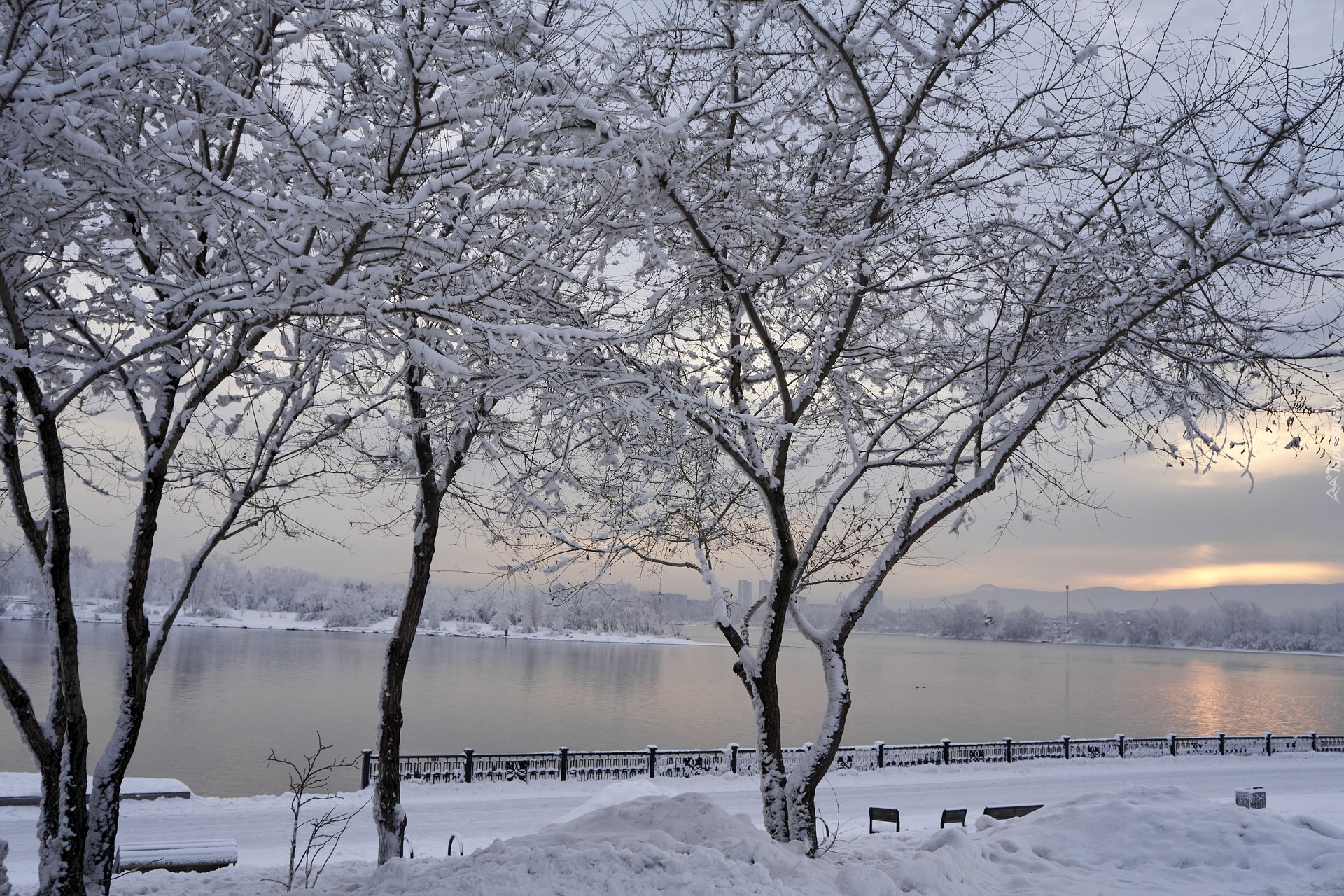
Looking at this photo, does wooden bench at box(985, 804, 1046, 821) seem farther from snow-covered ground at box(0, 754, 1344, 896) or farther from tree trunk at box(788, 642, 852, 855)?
tree trunk at box(788, 642, 852, 855)

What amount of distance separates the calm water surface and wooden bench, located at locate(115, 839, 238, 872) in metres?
10.2

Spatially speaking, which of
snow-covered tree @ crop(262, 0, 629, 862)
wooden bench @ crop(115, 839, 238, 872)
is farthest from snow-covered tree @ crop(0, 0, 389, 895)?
wooden bench @ crop(115, 839, 238, 872)

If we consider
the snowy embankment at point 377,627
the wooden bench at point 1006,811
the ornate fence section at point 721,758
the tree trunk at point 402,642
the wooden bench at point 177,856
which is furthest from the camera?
the snowy embankment at point 377,627

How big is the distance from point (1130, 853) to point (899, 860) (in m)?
2.51

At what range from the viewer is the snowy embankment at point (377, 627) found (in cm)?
10262

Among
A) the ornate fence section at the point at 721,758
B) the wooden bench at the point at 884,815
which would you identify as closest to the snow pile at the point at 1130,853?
the wooden bench at the point at 884,815

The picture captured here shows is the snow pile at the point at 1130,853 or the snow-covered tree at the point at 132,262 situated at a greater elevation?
the snow-covered tree at the point at 132,262

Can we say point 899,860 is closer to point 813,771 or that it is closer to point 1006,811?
point 813,771

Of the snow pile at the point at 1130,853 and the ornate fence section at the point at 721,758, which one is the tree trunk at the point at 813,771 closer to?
the snow pile at the point at 1130,853

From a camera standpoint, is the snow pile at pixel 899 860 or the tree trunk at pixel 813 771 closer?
the snow pile at pixel 899 860

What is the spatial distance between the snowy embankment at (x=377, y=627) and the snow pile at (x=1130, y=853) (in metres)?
92.3

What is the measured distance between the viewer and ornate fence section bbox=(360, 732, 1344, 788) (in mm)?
18406

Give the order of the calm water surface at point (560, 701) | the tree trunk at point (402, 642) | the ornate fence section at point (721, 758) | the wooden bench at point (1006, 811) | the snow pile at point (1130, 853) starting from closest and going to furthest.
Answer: the snow pile at point (1130, 853), the tree trunk at point (402, 642), the wooden bench at point (1006, 811), the ornate fence section at point (721, 758), the calm water surface at point (560, 701)

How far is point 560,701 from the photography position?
4131 cm
